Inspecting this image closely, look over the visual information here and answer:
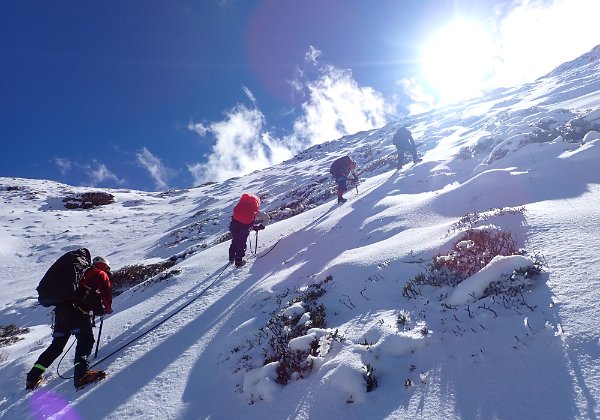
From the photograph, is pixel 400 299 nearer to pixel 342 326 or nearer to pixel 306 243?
pixel 342 326

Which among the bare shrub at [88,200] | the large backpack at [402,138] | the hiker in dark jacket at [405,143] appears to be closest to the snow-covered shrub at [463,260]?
the hiker in dark jacket at [405,143]

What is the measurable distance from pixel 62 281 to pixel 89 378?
1724mm

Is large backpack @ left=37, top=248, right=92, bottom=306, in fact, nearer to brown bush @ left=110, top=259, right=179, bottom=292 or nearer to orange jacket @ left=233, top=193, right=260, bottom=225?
orange jacket @ left=233, top=193, right=260, bottom=225

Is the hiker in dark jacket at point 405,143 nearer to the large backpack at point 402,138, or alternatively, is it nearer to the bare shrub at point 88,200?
the large backpack at point 402,138

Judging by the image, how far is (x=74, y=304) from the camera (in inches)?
270

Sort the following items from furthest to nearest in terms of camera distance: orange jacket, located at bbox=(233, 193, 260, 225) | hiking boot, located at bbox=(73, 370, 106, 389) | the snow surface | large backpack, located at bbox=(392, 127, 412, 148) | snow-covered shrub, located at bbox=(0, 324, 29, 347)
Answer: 1. large backpack, located at bbox=(392, 127, 412, 148)
2. snow-covered shrub, located at bbox=(0, 324, 29, 347)
3. orange jacket, located at bbox=(233, 193, 260, 225)
4. hiking boot, located at bbox=(73, 370, 106, 389)
5. the snow surface

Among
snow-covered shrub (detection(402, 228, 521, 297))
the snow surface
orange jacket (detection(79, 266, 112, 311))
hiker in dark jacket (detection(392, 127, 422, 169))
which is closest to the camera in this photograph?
the snow surface

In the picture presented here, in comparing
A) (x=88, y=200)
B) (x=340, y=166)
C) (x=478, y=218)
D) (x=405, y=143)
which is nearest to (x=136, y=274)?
(x=340, y=166)

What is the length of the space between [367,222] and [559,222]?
17.7ft

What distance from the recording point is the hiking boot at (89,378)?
20.4 ft

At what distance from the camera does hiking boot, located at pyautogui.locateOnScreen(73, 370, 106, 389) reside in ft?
20.4

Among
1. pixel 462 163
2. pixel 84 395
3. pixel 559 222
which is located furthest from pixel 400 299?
pixel 462 163

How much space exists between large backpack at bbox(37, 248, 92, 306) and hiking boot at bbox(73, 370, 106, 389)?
1356 mm

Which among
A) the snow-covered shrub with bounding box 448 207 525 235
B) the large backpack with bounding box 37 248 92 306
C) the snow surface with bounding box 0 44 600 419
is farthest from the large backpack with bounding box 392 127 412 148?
the large backpack with bounding box 37 248 92 306
